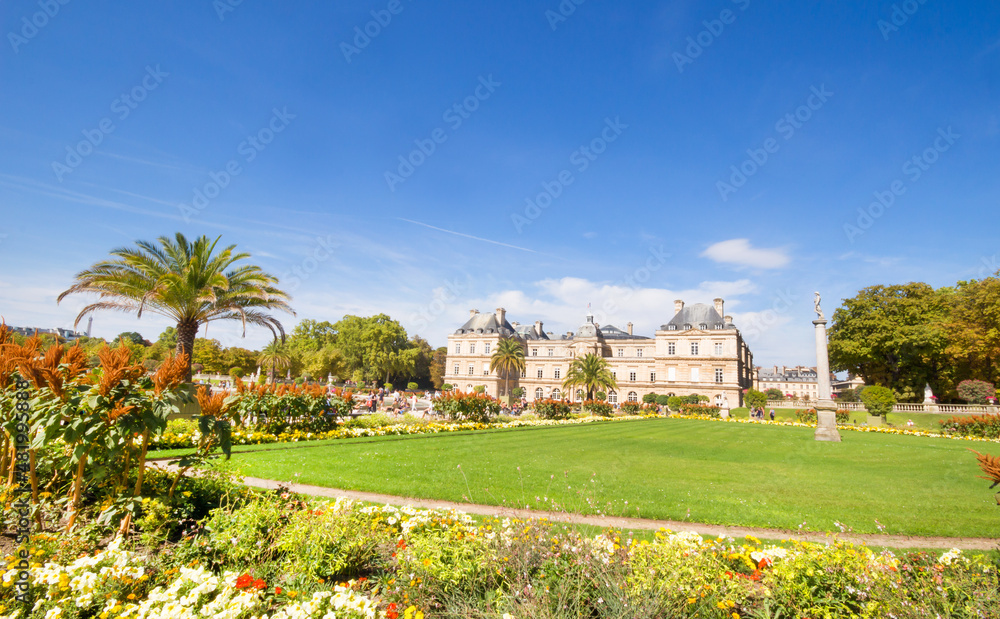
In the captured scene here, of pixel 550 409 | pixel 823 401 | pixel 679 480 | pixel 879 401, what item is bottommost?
pixel 550 409

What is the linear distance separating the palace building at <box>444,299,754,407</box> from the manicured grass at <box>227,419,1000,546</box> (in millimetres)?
42972

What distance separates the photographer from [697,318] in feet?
193

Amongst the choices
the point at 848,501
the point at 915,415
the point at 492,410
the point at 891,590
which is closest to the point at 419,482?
the point at 891,590

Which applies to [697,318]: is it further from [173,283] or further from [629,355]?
[173,283]

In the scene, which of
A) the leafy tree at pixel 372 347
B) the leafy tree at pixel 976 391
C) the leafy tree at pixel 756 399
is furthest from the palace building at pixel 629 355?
the leafy tree at pixel 976 391

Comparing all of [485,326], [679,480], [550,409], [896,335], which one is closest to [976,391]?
[896,335]

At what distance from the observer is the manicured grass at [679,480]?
6723 mm

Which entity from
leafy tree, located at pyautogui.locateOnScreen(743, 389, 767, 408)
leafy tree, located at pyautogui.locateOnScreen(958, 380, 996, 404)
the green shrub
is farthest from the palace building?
the green shrub

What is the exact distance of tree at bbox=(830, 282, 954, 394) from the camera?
126 feet

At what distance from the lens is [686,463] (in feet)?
37.7

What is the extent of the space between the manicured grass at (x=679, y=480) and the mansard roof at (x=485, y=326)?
56533mm

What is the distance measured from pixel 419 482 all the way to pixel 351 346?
57.4 m

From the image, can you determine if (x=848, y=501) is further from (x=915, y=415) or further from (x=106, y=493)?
(x=915, y=415)

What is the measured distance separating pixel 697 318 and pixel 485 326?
2957 cm
